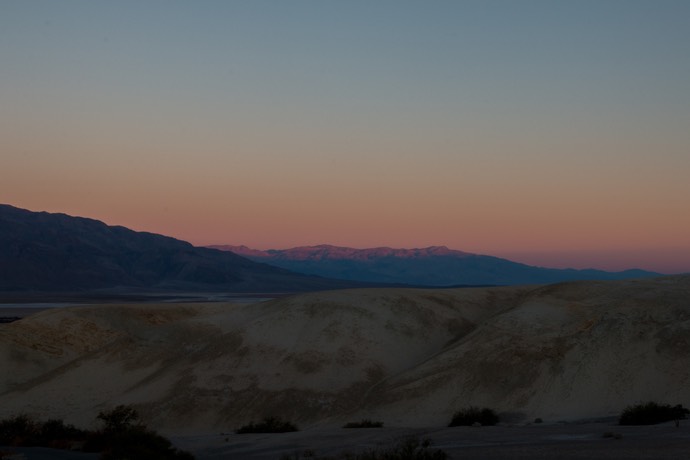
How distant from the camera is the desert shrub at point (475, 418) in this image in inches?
1166

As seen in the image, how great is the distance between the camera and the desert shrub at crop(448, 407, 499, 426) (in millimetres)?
29609

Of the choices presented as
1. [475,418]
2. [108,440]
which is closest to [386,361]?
[475,418]

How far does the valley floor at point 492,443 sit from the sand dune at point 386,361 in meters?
10.2

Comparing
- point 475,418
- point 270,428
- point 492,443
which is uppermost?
point 492,443

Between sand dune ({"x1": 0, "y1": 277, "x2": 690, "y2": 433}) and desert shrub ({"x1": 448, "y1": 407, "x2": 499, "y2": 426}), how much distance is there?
1.55 metres

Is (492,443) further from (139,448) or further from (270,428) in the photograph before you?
(270,428)

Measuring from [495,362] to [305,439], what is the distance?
51.5 ft

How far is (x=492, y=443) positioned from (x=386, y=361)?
22.5 m

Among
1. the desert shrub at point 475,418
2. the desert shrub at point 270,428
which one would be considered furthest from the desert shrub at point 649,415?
the desert shrub at point 270,428

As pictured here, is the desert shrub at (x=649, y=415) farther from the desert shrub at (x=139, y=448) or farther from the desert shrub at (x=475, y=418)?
the desert shrub at (x=139, y=448)

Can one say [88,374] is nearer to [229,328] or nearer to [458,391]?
[229,328]

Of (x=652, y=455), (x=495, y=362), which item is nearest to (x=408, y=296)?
(x=495, y=362)

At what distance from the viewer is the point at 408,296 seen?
48.5 m

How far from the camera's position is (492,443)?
60.0ft
